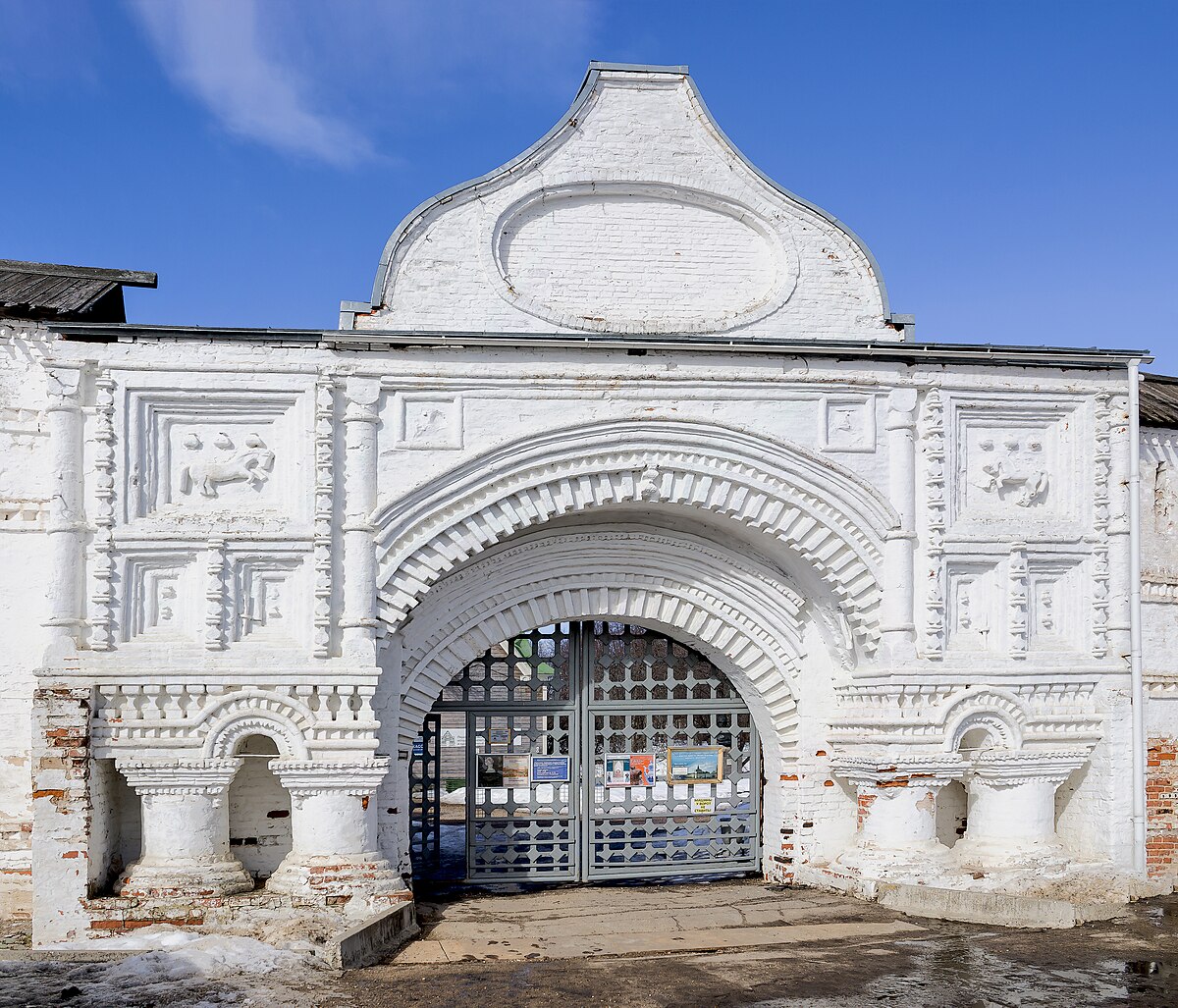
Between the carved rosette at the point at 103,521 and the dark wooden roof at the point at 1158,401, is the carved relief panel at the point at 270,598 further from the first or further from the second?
the dark wooden roof at the point at 1158,401

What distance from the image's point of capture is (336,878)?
689 cm

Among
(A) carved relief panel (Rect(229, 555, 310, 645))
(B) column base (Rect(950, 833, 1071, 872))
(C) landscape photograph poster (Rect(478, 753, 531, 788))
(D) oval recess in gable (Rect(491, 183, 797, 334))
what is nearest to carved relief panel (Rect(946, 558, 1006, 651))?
(B) column base (Rect(950, 833, 1071, 872))

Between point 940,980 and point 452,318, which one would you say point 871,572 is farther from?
point 452,318

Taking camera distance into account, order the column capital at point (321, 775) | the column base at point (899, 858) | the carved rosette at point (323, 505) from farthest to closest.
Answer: the column base at point (899, 858)
the carved rosette at point (323, 505)
the column capital at point (321, 775)

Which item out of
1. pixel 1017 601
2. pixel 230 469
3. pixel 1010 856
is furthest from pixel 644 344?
pixel 1010 856

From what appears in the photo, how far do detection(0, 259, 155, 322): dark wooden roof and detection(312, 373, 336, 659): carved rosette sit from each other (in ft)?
5.11

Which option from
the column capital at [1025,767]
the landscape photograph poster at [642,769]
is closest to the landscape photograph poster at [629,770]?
the landscape photograph poster at [642,769]

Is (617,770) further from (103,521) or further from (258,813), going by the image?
(103,521)

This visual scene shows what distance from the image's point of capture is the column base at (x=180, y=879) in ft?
22.1

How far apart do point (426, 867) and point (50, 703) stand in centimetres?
282

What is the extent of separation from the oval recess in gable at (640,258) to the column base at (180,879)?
3987 mm

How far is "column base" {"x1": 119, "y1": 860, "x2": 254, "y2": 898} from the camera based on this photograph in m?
6.75

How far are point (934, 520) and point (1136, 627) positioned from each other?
1616 millimetres

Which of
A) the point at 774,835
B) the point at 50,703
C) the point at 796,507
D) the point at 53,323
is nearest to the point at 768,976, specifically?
→ the point at 774,835
